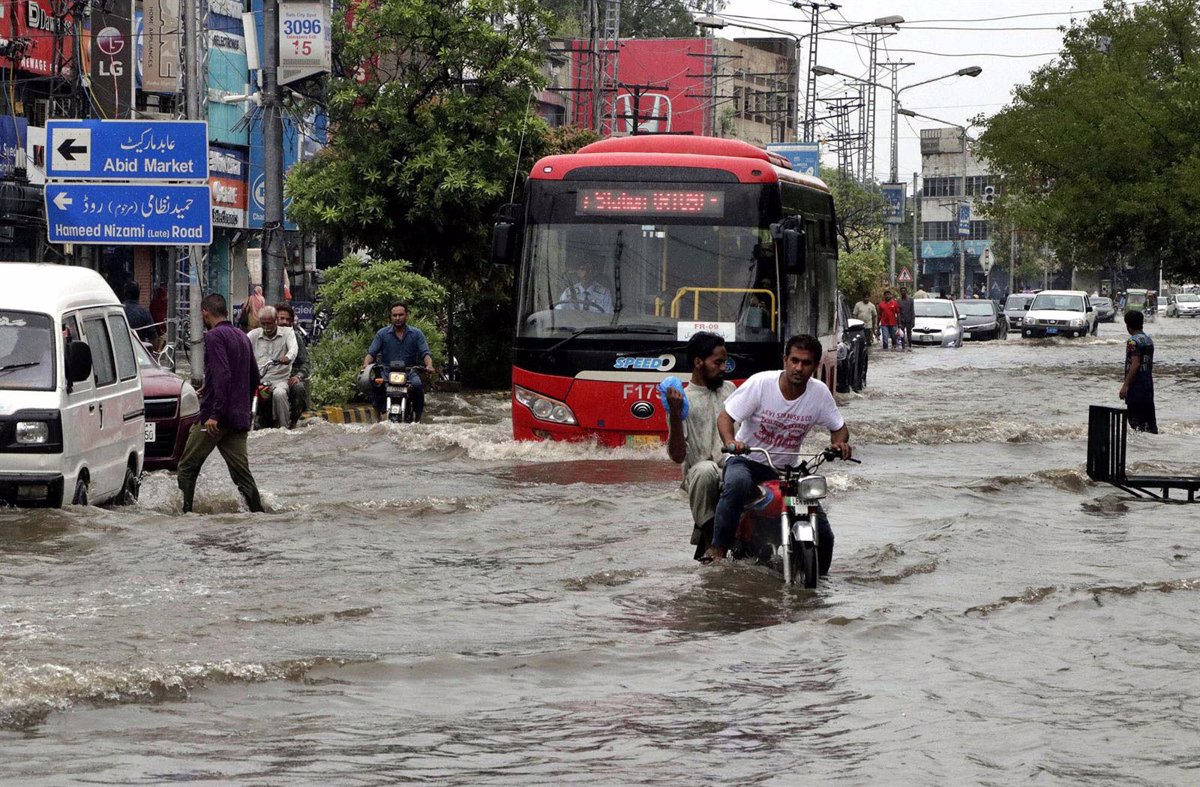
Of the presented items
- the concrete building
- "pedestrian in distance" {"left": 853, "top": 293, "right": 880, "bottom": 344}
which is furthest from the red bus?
the concrete building

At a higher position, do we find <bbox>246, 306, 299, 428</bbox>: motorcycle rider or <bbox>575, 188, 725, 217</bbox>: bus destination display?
<bbox>575, 188, 725, 217</bbox>: bus destination display

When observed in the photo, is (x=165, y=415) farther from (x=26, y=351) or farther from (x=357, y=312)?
(x=357, y=312)

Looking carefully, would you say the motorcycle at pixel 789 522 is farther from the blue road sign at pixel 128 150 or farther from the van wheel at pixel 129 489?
the blue road sign at pixel 128 150

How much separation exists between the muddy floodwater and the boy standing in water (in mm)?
3247

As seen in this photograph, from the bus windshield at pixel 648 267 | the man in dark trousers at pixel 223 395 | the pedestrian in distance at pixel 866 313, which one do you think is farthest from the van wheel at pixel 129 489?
the pedestrian in distance at pixel 866 313

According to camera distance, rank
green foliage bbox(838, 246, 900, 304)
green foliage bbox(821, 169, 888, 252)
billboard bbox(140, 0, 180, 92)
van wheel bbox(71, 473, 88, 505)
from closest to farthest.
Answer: van wheel bbox(71, 473, 88, 505) < billboard bbox(140, 0, 180, 92) < green foliage bbox(838, 246, 900, 304) < green foliage bbox(821, 169, 888, 252)

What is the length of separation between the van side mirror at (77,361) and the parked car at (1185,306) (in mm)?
89955

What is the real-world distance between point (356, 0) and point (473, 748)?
970 inches

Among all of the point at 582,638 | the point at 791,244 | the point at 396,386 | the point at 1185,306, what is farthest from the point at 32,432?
the point at 1185,306

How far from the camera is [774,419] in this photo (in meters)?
10.6

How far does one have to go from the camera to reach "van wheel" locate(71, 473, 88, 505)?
12.9 metres

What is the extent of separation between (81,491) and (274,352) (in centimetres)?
729

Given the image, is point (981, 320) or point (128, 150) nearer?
point (128, 150)

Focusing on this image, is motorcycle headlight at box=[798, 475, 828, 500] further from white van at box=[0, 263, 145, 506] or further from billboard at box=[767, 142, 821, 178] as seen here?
billboard at box=[767, 142, 821, 178]
